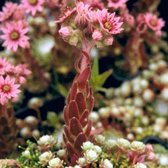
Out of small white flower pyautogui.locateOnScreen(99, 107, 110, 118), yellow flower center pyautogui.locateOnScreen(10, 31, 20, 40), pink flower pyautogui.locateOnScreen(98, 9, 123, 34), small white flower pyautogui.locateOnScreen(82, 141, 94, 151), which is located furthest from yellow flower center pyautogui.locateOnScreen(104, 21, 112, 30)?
small white flower pyautogui.locateOnScreen(99, 107, 110, 118)

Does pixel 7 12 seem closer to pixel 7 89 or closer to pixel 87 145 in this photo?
pixel 7 89

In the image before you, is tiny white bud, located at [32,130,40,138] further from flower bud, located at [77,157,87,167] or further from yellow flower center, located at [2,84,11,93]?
flower bud, located at [77,157,87,167]

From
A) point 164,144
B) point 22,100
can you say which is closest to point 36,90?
point 22,100

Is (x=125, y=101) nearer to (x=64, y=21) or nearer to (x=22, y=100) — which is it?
(x=22, y=100)

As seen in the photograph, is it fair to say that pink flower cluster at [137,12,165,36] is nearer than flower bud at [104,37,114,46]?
No

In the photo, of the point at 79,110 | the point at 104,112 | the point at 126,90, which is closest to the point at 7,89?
the point at 79,110

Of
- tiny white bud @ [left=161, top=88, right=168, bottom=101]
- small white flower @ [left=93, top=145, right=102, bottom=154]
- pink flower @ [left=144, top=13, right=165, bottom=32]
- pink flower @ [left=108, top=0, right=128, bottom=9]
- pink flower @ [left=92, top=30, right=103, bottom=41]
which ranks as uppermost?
pink flower @ [left=144, top=13, right=165, bottom=32]
